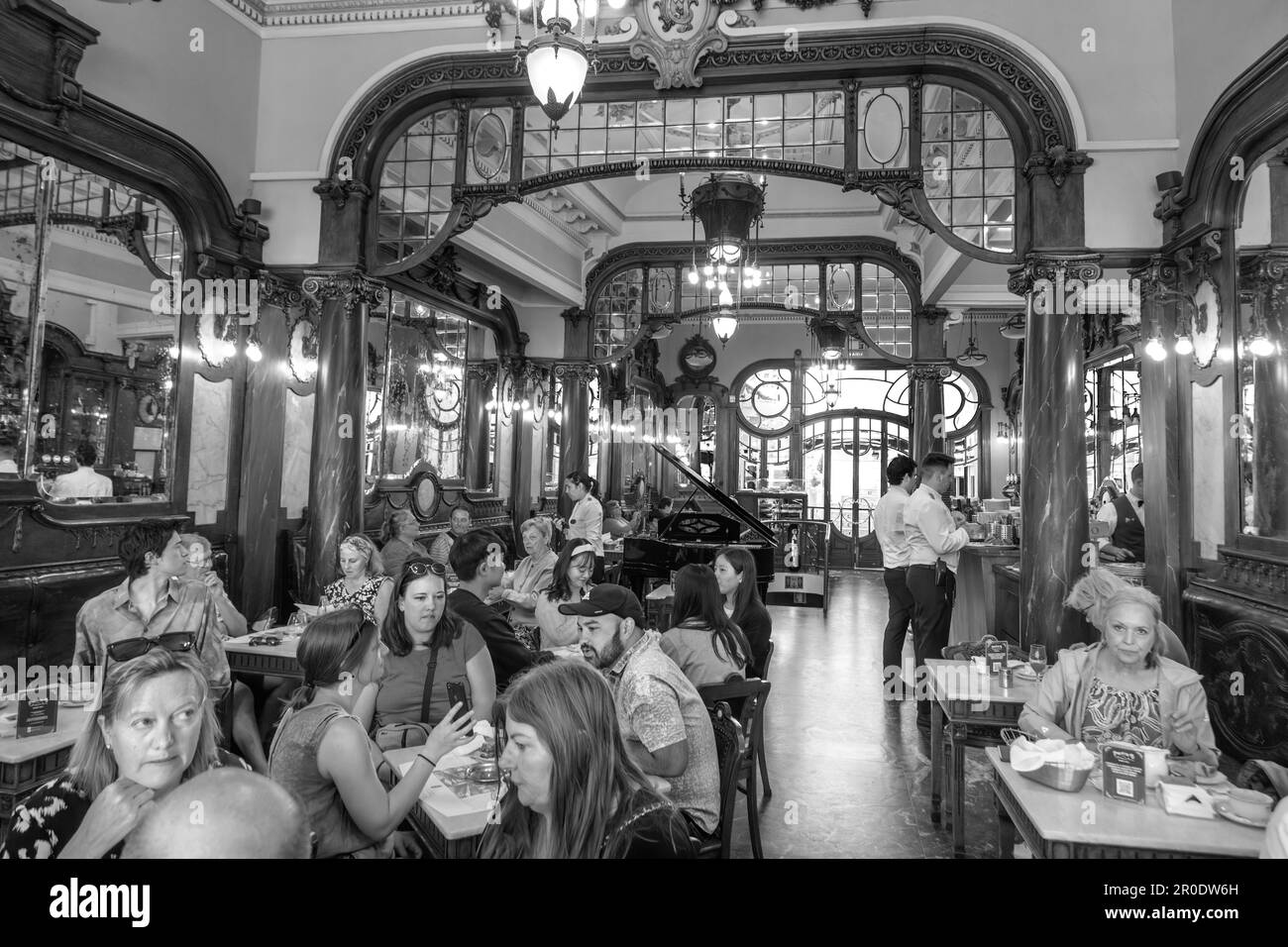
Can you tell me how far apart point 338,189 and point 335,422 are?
1.91 meters

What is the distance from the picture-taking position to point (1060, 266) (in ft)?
17.3

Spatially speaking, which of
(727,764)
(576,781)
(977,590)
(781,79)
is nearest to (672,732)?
(727,764)

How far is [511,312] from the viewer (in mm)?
11031

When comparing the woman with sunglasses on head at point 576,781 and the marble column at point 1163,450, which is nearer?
the woman with sunglasses on head at point 576,781

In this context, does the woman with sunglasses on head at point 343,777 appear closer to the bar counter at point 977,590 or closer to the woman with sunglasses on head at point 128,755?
the woman with sunglasses on head at point 128,755

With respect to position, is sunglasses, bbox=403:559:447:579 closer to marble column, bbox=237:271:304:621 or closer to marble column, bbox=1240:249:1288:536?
marble column, bbox=237:271:304:621

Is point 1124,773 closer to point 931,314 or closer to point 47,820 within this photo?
point 47,820

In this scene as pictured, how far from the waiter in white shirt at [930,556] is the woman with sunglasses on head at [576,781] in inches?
173

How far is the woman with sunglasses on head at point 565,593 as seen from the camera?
14.0ft

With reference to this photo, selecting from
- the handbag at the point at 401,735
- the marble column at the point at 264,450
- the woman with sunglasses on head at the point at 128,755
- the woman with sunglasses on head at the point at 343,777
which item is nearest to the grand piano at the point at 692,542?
the marble column at the point at 264,450
